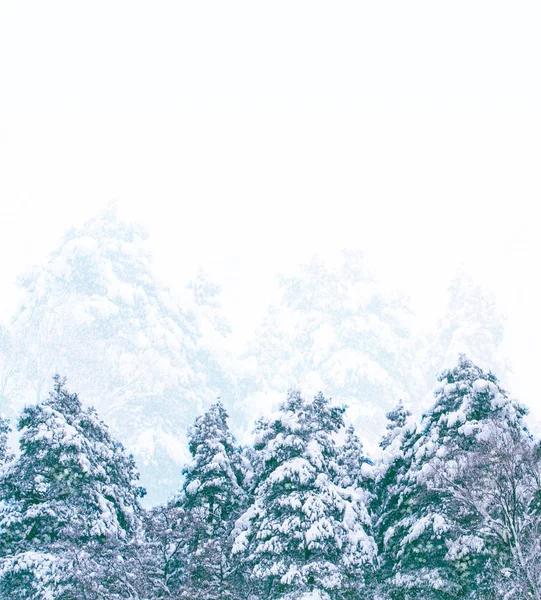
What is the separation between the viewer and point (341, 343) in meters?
81.1

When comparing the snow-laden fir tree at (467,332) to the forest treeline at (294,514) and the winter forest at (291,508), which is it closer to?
the winter forest at (291,508)

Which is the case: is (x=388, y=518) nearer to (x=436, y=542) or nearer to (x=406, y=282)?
(x=436, y=542)

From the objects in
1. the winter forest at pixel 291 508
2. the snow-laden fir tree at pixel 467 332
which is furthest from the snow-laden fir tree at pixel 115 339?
the winter forest at pixel 291 508

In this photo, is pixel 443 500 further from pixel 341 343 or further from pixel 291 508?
pixel 341 343

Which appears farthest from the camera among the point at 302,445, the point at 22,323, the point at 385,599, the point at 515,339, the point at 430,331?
the point at 515,339

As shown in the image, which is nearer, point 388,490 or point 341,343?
point 388,490

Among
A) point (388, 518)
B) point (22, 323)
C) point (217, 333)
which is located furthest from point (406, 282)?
point (388, 518)

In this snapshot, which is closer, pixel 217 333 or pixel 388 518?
pixel 388 518

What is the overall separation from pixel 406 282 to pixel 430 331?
52.1 metres

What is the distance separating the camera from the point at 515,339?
97.5m

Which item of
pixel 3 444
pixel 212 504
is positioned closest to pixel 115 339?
pixel 3 444

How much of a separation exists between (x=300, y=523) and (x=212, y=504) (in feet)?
12.4

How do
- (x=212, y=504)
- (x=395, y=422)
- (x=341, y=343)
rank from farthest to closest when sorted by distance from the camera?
(x=341, y=343) → (x=395, y=422) → (x=212, y=504)

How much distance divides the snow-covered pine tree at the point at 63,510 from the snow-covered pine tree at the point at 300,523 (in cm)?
390
